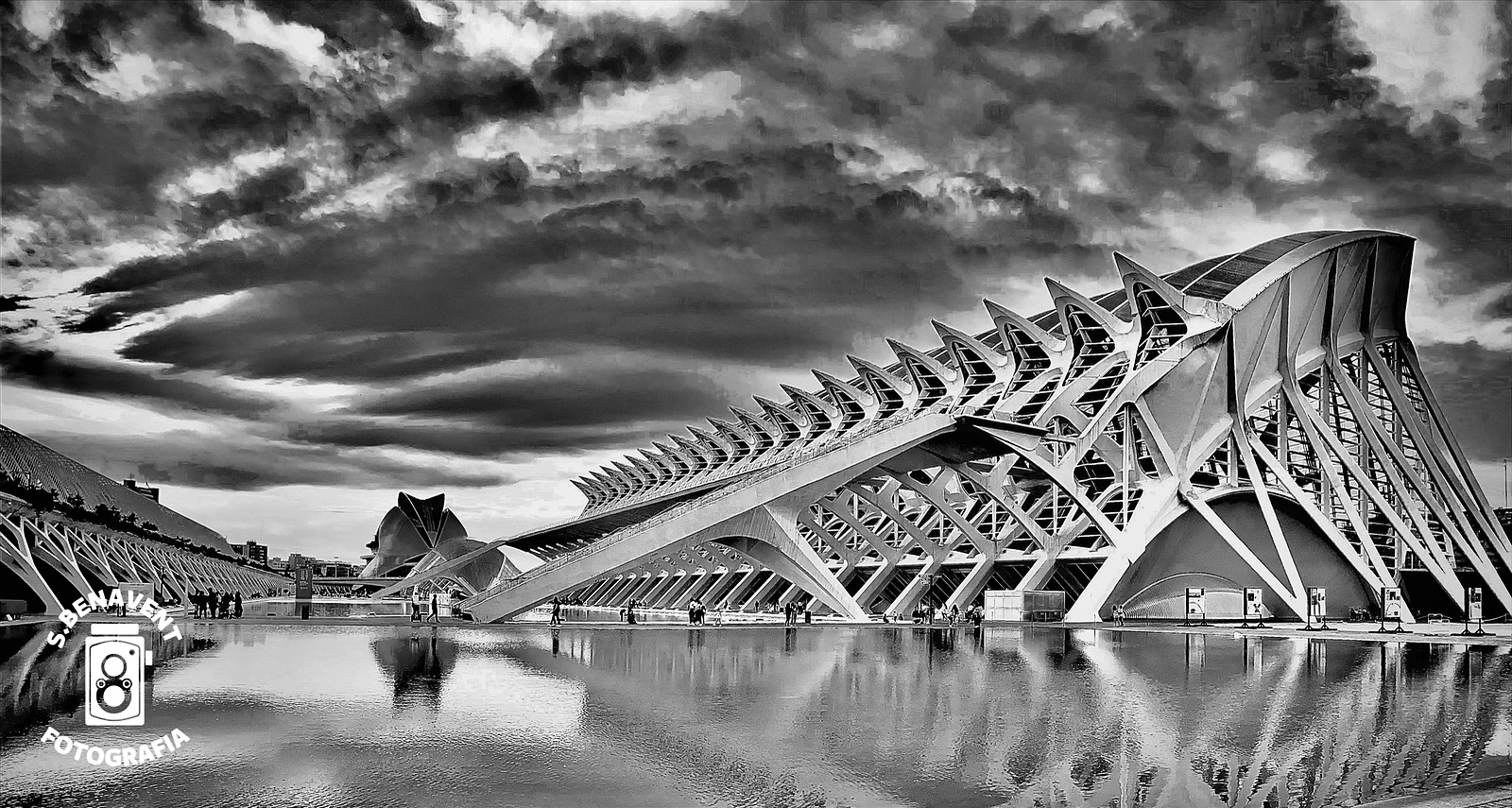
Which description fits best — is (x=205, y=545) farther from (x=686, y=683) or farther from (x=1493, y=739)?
(x=1493, y=739)

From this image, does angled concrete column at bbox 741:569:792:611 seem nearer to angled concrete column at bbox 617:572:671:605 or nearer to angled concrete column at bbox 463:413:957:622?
angled concrete column at bbox 617:572:671:605

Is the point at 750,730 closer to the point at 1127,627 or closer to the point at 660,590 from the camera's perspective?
the point at 1127,627

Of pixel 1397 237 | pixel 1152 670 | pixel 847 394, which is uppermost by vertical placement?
pixel 1397 237

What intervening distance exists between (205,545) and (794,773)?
9767 cm

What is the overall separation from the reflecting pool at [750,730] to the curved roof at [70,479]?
31273 millimetres

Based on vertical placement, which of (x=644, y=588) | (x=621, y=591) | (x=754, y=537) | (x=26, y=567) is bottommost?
(x=621, y=591)

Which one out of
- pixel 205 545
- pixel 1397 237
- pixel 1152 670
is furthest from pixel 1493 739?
pixel 205 545

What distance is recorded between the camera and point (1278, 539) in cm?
4953

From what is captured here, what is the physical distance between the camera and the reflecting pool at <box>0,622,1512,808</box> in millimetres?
9906

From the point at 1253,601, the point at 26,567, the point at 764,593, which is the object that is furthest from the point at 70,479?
the point at 1253,601

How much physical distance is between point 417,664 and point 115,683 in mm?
5648

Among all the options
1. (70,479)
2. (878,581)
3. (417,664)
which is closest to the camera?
(417,664)

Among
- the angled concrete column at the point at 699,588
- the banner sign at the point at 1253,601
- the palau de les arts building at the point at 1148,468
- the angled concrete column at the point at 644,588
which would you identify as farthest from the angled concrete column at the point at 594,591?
the banner sign at the point at 1253,601

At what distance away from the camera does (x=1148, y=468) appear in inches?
2142
